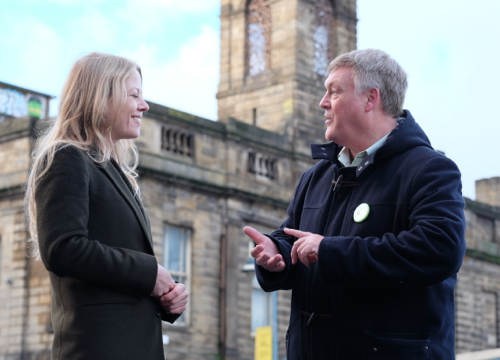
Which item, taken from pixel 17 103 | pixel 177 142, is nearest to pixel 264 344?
pixel 177 142

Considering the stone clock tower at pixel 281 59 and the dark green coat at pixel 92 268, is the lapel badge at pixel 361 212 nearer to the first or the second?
the dark green coat at pixel 92 268

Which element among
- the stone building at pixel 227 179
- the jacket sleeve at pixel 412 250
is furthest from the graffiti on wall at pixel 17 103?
the jacket sleeve at pixel 412 250

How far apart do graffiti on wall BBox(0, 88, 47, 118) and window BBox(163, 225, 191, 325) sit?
25.4ft

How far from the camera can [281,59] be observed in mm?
27547

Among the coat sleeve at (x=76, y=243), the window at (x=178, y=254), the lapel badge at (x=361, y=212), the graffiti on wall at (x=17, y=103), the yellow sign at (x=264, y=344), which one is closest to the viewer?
the coat sleeve at (x=76, y=243)

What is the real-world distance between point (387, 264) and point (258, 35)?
25252mm

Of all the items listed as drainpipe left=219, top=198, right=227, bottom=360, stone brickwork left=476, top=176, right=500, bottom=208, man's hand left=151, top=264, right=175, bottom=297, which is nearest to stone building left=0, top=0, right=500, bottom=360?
drainpipe left=219, top=198, right=227, bottom=360

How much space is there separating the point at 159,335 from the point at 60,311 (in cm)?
43

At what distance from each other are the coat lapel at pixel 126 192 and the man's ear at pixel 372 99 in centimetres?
109

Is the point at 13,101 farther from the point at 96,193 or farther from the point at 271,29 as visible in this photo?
the point at 96,193

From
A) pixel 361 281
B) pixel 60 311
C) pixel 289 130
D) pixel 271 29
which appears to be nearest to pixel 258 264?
pixel 361 281

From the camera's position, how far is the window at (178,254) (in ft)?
71.0

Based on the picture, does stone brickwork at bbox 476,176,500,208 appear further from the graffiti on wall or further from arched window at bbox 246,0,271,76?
the graffiti on wall

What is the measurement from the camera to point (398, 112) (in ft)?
13.9
